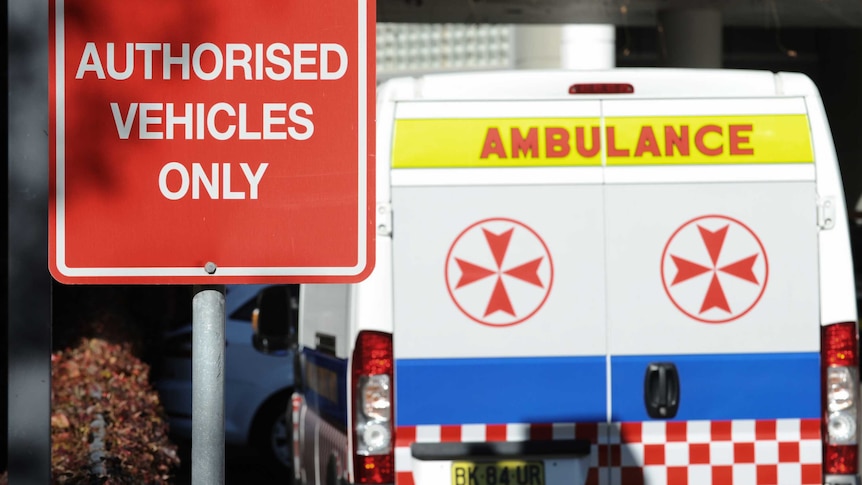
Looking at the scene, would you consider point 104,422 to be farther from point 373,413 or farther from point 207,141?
point 207,141

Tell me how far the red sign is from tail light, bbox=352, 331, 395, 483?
245 cm

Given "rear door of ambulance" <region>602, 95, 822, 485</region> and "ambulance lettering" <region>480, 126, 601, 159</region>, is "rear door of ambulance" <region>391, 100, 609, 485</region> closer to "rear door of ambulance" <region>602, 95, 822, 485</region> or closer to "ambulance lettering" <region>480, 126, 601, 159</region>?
"ambulance lettering" <region>480, 126, 601, 159</region>

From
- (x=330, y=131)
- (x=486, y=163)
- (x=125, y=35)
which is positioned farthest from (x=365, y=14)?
(x=486, y=163)

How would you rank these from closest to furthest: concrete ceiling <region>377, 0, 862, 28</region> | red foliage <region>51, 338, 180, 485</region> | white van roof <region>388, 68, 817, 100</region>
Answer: red foliage <region>51, 338, 180, 485</region>
white van roof <region>388, 68, 817, 100</region>
concrete ceiling <region>377, 0, 862, 28</region>

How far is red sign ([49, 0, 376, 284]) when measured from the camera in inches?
98.7

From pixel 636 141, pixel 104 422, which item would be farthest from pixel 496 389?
pixel 104 422

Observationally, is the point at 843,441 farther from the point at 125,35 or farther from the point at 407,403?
the point at 125,35

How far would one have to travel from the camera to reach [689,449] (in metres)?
5.01

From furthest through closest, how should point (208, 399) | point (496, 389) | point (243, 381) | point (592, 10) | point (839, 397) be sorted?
point (592, 10) < point (243, 381) < point (839, 397) < point (496, 389) < point (208, 399)

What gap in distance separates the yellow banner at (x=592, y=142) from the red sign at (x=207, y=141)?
8.09ft

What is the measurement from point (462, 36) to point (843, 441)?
56.5ft

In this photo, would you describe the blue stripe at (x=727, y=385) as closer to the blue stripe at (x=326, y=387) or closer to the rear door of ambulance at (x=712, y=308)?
the rear door of ambulance at (x=712, y=308)

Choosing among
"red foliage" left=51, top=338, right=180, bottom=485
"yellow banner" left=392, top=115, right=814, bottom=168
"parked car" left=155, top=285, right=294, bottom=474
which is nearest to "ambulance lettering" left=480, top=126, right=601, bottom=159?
"yellow banner" left=392, top=115, right=814, bottom=168

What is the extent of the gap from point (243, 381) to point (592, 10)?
552 cm
